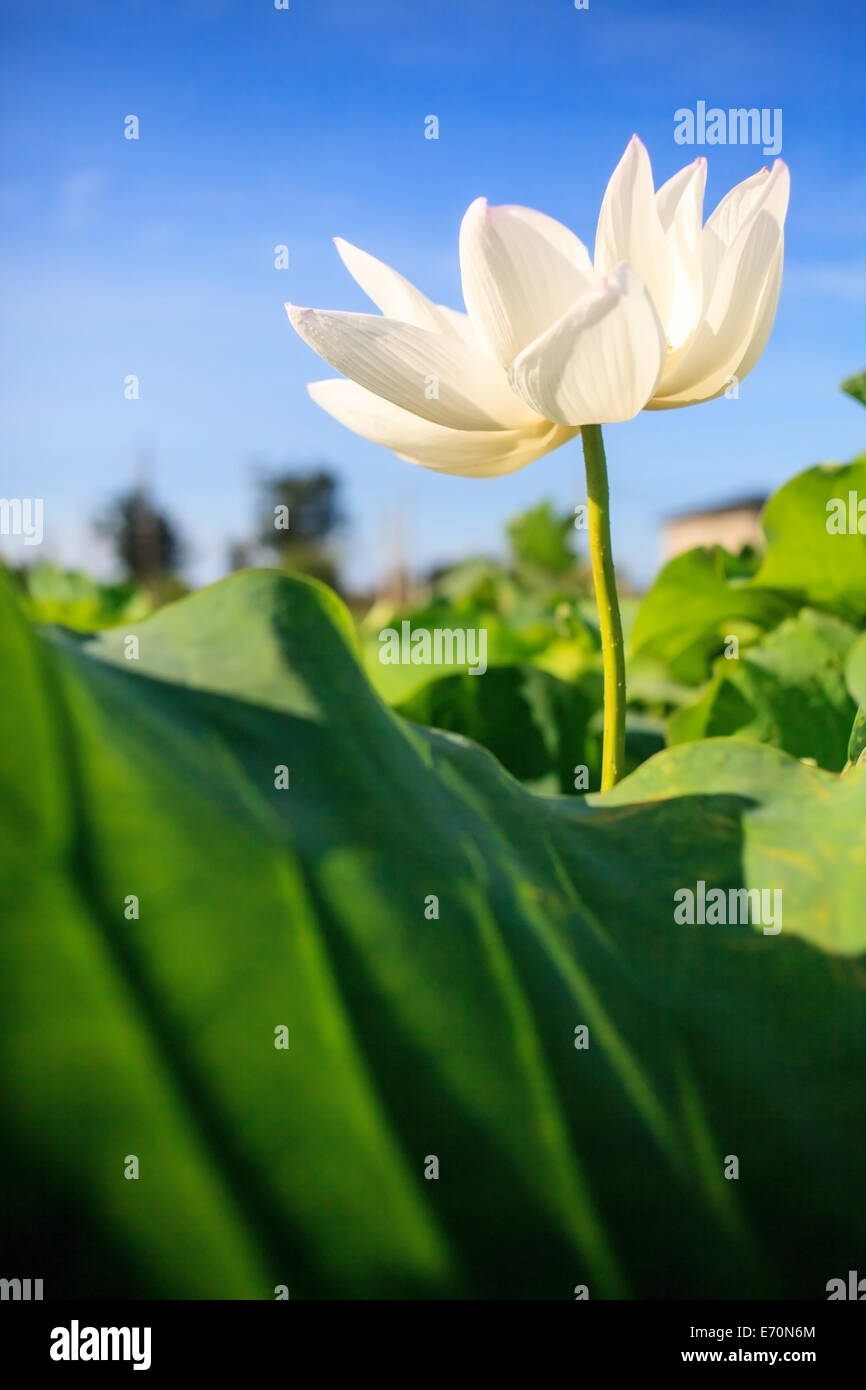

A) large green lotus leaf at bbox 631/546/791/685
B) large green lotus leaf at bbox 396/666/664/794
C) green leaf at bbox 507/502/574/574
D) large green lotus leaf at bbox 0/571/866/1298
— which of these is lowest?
large green lotus leaf at bbox 0/571/866/1298

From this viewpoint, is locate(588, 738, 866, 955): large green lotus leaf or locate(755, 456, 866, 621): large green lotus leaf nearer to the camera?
locate(588, 738, 866, 955): large green lotus leaf

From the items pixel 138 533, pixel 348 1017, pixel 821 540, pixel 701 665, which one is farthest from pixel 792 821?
pixel 138 533

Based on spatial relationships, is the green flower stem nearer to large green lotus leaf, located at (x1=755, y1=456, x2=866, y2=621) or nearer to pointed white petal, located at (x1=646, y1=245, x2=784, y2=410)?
pointed white petal, located at (x1=646, y1=245, x2=784, y2=410)

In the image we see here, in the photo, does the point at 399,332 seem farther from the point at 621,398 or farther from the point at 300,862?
the point at 300,862

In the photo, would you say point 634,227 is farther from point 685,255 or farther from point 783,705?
point 783,705

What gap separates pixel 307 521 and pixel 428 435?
26.4 meters

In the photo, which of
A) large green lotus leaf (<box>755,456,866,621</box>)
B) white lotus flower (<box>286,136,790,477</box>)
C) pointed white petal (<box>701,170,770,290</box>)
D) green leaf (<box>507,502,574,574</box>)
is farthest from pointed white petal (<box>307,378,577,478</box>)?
green leaf (<box>507,502,574,574</box>)

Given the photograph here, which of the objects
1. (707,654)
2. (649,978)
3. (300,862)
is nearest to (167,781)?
(300,862)

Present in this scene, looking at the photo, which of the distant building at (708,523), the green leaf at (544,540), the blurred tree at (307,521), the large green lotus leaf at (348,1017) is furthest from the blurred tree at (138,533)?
the large green lotus leaf at (348,1017)

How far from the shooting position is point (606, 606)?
20.2 inches

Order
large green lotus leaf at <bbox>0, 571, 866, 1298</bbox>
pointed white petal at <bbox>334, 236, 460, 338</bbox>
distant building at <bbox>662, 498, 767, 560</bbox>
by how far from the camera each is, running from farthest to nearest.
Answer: distant building at <bbox>662, 498, 767, 560</bbox>, pointed white petal at <bbox>334, 236, 460, 338</bbox>, large green lotus leaf at <bbox>0, 571, 866, 1298</bbox>

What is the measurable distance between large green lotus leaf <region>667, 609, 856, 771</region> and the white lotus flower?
0.23 meters

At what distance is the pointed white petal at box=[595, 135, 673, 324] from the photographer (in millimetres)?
478

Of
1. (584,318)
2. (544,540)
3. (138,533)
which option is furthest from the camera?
(138,533)
